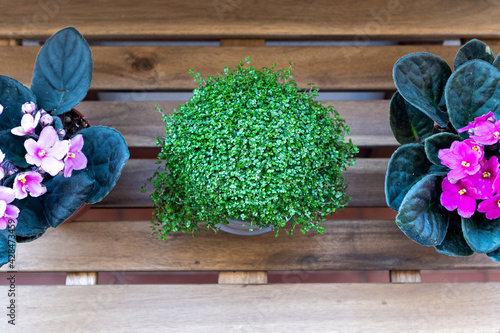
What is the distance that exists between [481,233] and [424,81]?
31 cm

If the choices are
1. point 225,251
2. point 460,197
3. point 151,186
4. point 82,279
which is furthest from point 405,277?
point 82,279

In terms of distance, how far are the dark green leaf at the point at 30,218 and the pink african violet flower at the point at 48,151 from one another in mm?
119

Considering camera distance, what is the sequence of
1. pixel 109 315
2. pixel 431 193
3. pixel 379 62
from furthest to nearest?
pixel 379 62 < pixel 109 315 < pixel 431 193

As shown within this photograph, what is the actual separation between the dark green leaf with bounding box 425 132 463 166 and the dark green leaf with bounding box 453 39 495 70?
170 mm

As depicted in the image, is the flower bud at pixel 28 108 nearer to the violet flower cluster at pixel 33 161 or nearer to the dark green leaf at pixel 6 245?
the violet flower cluster at pixel 33 161

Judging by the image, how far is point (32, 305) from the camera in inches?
38.4

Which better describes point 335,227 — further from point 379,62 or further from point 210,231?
point 379,62

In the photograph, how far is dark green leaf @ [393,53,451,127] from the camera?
82 centimetres

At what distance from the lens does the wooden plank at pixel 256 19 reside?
111 cm

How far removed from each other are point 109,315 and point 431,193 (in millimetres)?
740

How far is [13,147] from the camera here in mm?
786

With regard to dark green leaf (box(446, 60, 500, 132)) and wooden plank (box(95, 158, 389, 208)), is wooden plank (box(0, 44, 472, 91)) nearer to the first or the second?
wooden plank (box(95, 158, 389, 208))

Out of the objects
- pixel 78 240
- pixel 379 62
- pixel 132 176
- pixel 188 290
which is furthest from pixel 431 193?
pixel 78 240

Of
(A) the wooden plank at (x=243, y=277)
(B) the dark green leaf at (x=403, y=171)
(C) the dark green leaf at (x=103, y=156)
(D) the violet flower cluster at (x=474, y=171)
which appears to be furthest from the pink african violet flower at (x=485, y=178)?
(C) the dark green leaf at (x=103, y=156)
